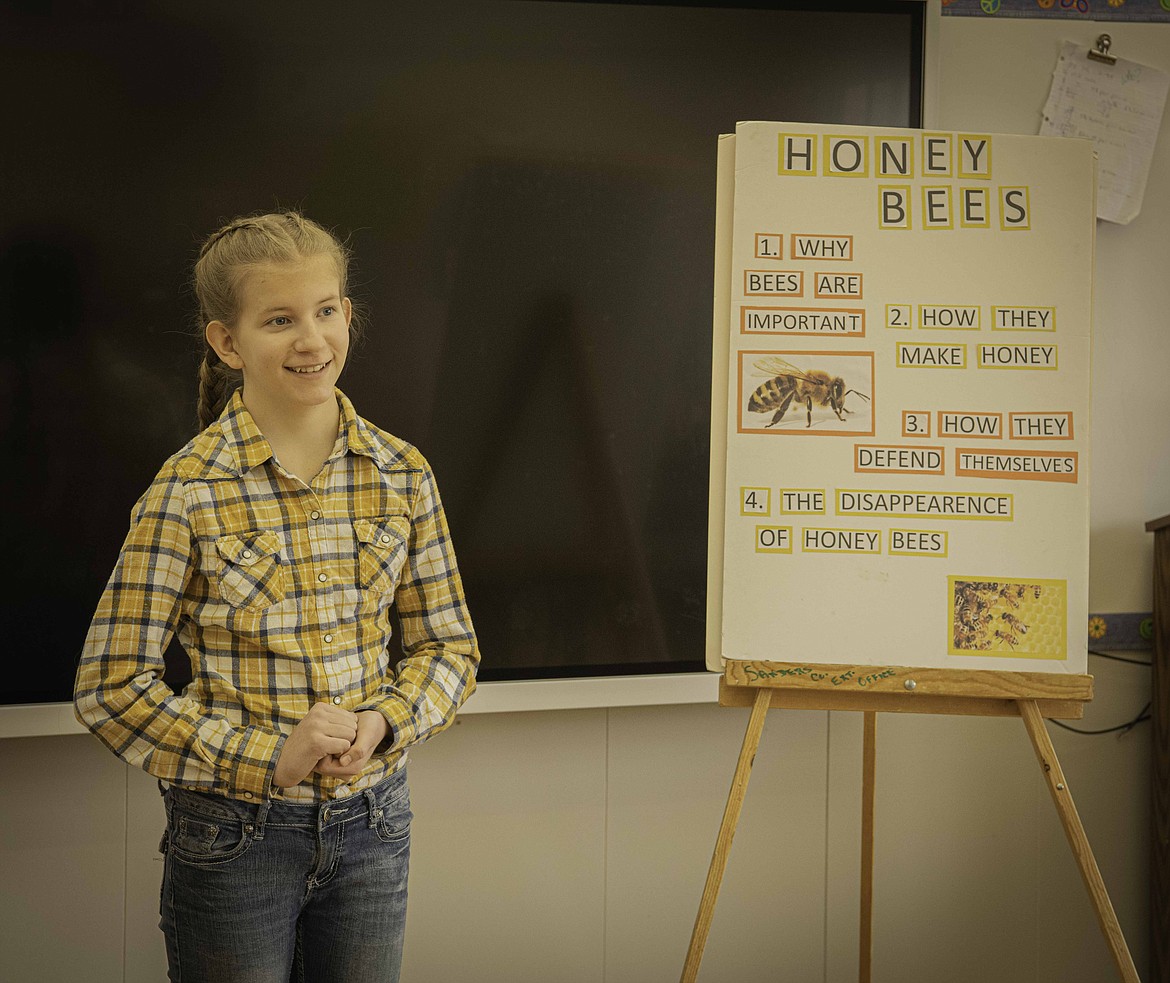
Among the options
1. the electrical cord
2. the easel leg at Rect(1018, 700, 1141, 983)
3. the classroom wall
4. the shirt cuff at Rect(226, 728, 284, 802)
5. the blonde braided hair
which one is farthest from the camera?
the electrical cord

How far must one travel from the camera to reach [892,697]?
5.32ft

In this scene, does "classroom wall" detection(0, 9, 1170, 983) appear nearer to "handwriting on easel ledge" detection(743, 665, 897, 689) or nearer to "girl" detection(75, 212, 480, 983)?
"handwriting on easel ledge" detection(743, 665, 897, 689)

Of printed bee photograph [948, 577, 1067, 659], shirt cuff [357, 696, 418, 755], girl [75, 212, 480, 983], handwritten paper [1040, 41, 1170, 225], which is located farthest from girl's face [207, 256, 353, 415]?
handwritten paper [1040, 41, 1170, 225]

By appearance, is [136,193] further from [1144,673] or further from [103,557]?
[1144,673]

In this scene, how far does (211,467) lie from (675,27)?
4.29 ft

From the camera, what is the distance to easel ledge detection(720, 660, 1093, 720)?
159 cm

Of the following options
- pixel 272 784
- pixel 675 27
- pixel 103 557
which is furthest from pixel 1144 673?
pixel 103 557

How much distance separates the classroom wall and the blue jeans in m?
0.77

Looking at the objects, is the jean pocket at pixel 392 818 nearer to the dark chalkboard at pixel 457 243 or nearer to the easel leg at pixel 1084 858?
the dark chalkboard at pixel 457 243

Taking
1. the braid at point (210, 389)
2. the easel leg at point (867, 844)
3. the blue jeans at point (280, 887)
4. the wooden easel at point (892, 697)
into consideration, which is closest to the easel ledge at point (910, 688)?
the wooden easel at point (892, 697)

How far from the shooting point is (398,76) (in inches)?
76.5

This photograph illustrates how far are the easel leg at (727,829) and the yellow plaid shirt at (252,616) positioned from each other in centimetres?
48

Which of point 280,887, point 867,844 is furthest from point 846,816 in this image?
point 280,887

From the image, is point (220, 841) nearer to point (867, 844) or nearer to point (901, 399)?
point (901, 399)
